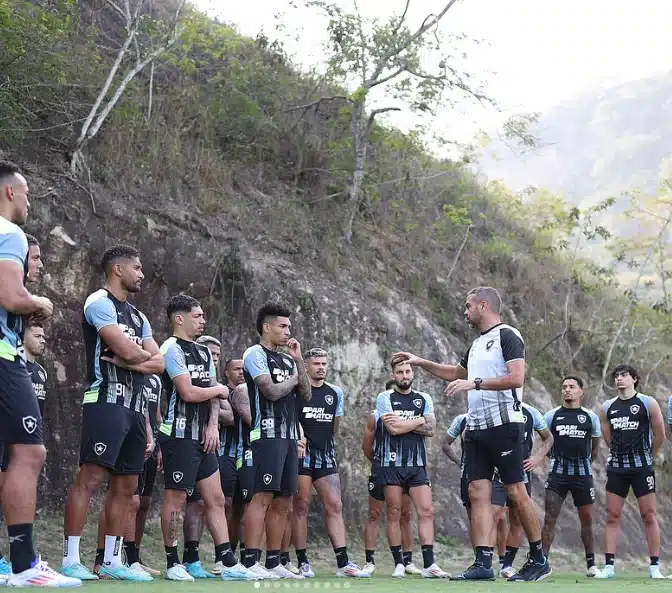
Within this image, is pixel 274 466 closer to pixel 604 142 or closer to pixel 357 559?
pixel 357 559

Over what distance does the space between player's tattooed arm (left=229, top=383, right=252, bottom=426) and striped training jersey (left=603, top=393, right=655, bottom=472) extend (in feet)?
17.2

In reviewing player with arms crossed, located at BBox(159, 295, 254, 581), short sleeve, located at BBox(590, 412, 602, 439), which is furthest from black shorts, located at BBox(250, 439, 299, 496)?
short sleeve, located at BBox(590, 412, 602, 439)

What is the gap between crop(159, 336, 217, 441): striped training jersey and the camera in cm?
926

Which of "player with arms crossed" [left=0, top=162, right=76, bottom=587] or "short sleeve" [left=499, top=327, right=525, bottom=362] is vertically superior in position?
"short sleeve" [left=499, top=327, right=525, bottom=362]

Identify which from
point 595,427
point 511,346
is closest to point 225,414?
point 511,346

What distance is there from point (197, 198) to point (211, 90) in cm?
338

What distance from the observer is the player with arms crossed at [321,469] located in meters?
11.4

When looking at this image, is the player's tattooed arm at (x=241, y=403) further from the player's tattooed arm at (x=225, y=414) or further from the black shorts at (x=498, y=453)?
the black shorts at (x=498, y=453)

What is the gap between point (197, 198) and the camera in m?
17.7

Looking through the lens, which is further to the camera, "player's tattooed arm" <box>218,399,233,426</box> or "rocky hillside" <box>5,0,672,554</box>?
"rocky hillside" <box>5,0,672,554</box>

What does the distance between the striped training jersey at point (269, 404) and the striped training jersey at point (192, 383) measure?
0.44 meters

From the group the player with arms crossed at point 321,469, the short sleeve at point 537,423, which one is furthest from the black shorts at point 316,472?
the short sleeve at point 537,423

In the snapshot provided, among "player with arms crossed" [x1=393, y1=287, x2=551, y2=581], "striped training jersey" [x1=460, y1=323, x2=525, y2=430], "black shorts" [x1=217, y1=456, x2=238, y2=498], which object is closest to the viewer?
"player with arms crossed" [x1=393, y1=287, x2=551, y2=581]

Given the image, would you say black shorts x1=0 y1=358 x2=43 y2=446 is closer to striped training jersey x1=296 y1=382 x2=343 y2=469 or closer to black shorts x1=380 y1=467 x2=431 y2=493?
striped training jersey x1=296 y1=382 x2=343 y2=469
